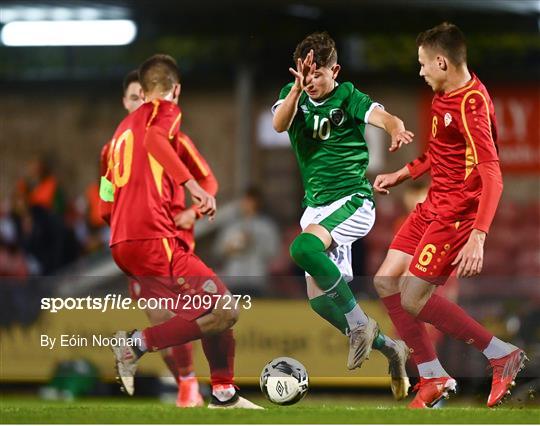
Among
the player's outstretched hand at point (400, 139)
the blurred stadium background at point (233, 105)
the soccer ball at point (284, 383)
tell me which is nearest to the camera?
the player's outstretched hand at point (400, 139)

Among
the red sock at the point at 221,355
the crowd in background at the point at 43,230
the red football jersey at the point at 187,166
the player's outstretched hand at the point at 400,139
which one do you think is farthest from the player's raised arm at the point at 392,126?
the crowd in background at the point at 43,230

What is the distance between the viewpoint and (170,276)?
8117 mm

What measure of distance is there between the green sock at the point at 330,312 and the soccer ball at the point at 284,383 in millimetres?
328

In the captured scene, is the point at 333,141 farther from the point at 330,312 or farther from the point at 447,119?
the point at 330,312

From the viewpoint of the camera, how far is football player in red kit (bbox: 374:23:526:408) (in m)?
7.42

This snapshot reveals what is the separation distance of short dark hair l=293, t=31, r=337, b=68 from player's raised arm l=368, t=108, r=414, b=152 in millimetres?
382

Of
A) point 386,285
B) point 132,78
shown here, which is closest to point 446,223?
point 386,285

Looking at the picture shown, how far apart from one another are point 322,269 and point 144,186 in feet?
3.96

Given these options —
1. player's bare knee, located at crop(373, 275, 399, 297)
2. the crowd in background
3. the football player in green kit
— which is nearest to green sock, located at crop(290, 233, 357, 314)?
the football player in green kit

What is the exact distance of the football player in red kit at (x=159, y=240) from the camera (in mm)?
7992

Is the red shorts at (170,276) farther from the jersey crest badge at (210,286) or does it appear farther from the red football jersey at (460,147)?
the red football jersey at (460,147)

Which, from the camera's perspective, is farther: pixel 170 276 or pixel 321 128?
pixel 170 276

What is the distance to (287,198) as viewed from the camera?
15375 mm

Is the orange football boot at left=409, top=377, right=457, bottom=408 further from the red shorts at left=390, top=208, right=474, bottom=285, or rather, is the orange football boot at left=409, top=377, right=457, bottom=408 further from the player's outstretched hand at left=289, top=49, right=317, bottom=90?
the player's outstretched hand at left=289, top=49, right=317, bottom=90
